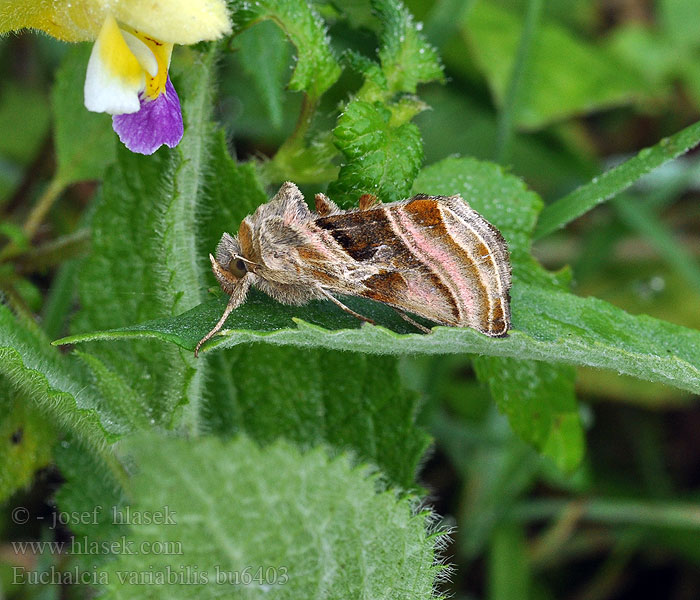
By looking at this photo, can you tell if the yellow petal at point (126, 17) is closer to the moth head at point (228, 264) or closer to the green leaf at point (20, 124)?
the moth head at point (228, 264)

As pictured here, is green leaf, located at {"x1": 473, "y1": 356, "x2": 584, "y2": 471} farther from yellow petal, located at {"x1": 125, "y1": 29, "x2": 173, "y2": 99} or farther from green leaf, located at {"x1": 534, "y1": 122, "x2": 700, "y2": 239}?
yellow petal, located at {"x1": 125, "y1": 29, "x2": 173, "y2": 99}

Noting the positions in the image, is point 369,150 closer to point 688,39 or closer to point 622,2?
point 688,39

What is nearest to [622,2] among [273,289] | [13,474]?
[273,289]

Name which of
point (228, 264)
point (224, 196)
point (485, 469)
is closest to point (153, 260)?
point (224, 196)

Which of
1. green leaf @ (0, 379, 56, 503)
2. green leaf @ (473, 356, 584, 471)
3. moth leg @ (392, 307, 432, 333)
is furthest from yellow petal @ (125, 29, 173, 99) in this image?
green leaf @ (473, 356, 584, 471)

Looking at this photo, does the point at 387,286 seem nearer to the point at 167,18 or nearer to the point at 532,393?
the point at 532,393

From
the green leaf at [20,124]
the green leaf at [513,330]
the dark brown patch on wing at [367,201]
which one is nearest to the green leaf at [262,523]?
the green leaf at [513,330]
